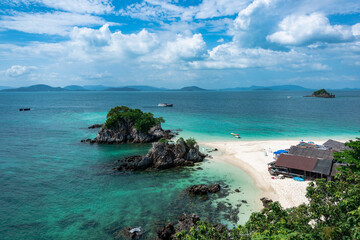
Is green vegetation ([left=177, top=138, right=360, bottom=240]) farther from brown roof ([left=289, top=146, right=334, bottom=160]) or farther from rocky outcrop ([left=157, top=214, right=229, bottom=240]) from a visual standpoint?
brown roof ([left=289, top=146, right=334, bottom=160])

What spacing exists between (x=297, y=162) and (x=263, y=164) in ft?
23.0

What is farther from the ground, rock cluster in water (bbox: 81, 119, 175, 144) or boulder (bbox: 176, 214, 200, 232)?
rock cluster in water (bbox: 81, 119, 175, 144)

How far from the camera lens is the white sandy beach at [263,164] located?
99.8ft

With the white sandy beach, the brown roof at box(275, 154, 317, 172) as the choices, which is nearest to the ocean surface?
the white sandy beach

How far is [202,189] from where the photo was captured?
1238 inches

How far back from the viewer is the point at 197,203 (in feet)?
95.7

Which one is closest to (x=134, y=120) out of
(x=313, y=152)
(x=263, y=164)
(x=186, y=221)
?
(x=263, y=164)

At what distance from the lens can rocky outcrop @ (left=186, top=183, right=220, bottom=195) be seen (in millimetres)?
31448

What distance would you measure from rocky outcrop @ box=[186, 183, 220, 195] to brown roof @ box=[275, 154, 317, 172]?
13.2 metres

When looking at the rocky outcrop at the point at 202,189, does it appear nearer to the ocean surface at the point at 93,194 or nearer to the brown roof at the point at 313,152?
the ocean surface at the point at 93,194

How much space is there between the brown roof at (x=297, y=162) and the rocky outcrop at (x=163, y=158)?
16.1 m

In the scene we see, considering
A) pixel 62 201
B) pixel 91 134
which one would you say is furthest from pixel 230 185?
pixel 91 134

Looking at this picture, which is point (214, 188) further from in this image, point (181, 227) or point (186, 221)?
point (181, 227)

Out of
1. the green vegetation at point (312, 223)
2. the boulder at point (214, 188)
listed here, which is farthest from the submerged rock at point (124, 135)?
the green vegetation at point (312, 223)
